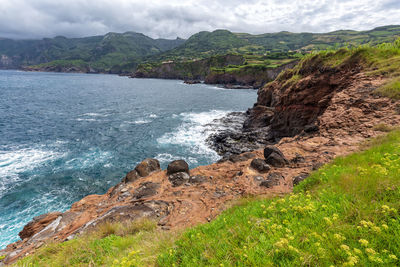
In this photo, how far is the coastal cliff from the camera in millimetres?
8609

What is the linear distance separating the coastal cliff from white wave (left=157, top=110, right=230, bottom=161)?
11.3m

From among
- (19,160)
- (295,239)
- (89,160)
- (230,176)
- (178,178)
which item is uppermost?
(295,239)

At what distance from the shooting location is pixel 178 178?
1259 centimetres

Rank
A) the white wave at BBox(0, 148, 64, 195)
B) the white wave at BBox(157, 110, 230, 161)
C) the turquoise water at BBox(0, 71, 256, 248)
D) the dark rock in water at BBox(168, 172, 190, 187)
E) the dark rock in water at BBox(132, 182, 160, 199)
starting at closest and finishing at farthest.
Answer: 1. the dark rock in water at BBox(132, 182, 160, 199)
2. the dark rock in water at BBox(168, 172, 190, 187)
3. the turquoise water at BBox(0, 71, 256, 248)
4. the white wave at BBox(0, 148, 64, 195)
5. the white wave at BBox(157, 110, 230, 161)

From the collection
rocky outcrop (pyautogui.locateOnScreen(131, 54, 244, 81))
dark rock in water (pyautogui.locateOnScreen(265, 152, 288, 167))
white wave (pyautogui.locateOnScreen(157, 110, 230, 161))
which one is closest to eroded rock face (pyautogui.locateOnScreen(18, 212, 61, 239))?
white wave (pyautogui.locateOnScreen(157, 110, 230, 161))

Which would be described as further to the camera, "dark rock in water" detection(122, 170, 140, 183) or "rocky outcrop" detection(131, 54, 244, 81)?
"rocky outcrop" detection(131, 54, 244, 81)

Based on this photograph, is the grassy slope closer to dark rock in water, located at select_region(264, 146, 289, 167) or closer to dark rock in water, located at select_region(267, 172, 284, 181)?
dark rock in water, located at select_region(267, 172, 284, 181)

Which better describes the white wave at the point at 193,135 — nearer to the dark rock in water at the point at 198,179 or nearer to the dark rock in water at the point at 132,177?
the dark rock in water at the point at 132,177

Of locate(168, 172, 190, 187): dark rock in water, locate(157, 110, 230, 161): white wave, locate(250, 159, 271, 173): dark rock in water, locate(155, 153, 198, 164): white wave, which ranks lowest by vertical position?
locate(155, 153, 198, 164): white wave

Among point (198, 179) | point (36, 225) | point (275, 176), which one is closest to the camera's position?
point (275, 176)

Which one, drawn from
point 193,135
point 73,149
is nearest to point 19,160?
point 73,149

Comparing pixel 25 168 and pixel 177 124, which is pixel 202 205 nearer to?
pixel 25 168

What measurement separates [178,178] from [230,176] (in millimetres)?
3519

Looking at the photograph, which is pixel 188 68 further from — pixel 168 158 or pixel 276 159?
pixel 276 159
